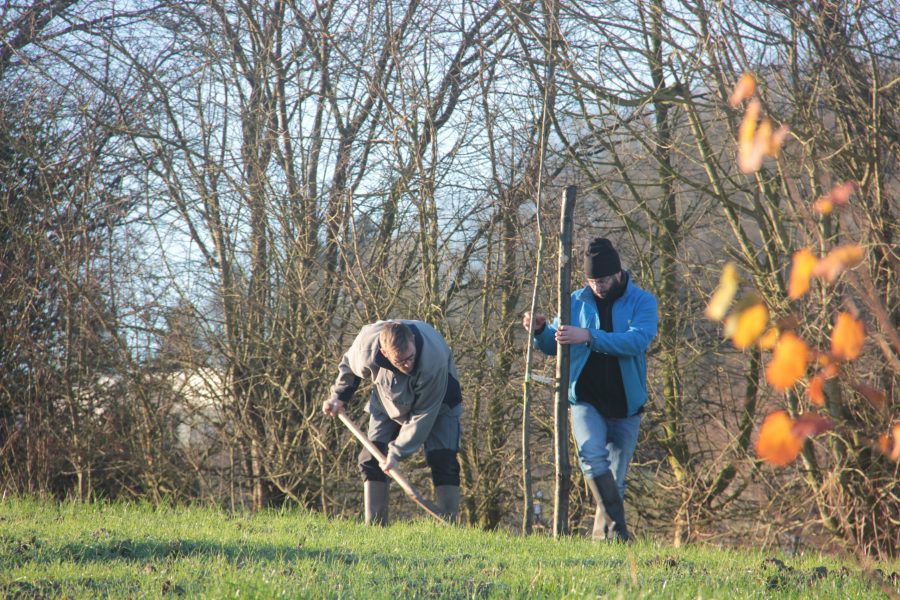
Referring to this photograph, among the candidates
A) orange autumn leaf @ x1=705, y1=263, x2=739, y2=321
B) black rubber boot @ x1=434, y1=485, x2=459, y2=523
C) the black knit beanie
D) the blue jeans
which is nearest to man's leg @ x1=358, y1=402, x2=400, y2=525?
black rubber boot @ x1=434, y1=485, x2=459, y2=523

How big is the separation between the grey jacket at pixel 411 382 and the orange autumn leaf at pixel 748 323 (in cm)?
496

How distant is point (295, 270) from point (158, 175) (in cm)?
212

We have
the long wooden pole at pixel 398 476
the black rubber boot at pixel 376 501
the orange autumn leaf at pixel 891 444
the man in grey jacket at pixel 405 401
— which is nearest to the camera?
the orange autumn leaf at pixel 891 444

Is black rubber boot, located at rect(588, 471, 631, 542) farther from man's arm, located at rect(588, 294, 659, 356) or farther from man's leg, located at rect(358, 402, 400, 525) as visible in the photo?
man's leg, located at rect(358, 402, 400, 525)

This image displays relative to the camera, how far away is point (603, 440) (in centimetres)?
587

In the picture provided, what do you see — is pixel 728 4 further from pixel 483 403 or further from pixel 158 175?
pixel 158 175

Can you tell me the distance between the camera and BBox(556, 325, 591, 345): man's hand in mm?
5688

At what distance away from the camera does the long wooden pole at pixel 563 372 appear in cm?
615

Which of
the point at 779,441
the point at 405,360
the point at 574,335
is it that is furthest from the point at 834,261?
the point at 405,360

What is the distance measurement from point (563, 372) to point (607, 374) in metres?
0.30

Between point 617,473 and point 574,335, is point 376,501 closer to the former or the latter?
point 617,473

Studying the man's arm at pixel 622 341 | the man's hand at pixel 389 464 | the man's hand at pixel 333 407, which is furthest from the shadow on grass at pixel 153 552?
the man's arm at pixel 622 341

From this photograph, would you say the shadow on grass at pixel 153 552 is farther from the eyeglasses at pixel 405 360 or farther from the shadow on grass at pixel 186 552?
the eyeglasses at pixel 405 360

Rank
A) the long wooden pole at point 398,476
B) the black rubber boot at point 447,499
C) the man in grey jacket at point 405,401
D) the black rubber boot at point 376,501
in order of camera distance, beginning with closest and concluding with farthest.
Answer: the man in grey jacket at point 405,401, the long wooden pole at point 398,476, the black rubber boot at point 376,501, the black rubber boot at point 447,499
